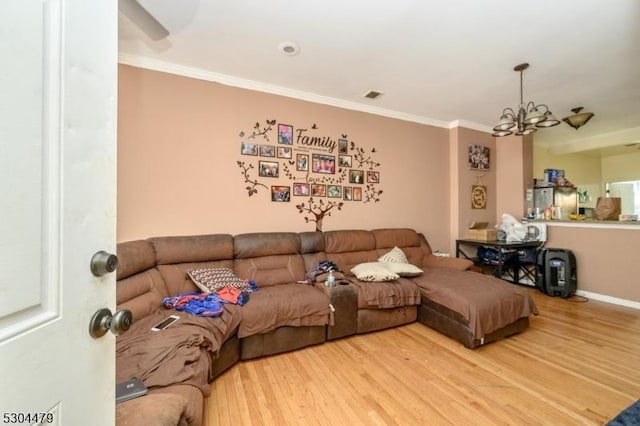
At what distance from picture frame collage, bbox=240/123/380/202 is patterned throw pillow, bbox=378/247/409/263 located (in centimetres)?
83

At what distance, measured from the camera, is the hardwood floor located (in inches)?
64.8

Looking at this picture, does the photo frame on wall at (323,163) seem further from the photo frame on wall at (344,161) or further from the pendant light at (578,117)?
the pendant light at (578,117)

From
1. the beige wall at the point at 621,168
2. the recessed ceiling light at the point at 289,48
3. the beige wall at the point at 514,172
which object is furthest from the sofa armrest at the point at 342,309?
the beige wall at the point at 621,168

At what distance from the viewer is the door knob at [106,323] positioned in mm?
643

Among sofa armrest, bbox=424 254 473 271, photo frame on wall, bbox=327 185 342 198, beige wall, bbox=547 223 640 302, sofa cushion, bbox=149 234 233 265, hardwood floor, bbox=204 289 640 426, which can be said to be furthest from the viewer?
photo frame on wall, bbox=327 185 342 198

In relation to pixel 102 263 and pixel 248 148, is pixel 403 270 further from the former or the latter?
pixel 102 263

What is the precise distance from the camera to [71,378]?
0.59 meters

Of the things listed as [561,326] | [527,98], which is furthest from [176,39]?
[561,326]

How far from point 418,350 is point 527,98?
337cm

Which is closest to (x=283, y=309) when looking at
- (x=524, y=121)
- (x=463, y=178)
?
(x=524, y=121)

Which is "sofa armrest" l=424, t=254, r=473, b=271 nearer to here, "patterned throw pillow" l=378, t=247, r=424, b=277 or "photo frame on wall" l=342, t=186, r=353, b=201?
"patterned throw pillow" l=378, t=247, r=424, b=277

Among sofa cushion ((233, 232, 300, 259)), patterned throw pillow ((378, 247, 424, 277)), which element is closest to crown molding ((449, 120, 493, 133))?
patterned throw pillow ((378, 247, 424, 277))

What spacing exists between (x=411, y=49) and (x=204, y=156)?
90.5 inches

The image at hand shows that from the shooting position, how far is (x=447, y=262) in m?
3.51
